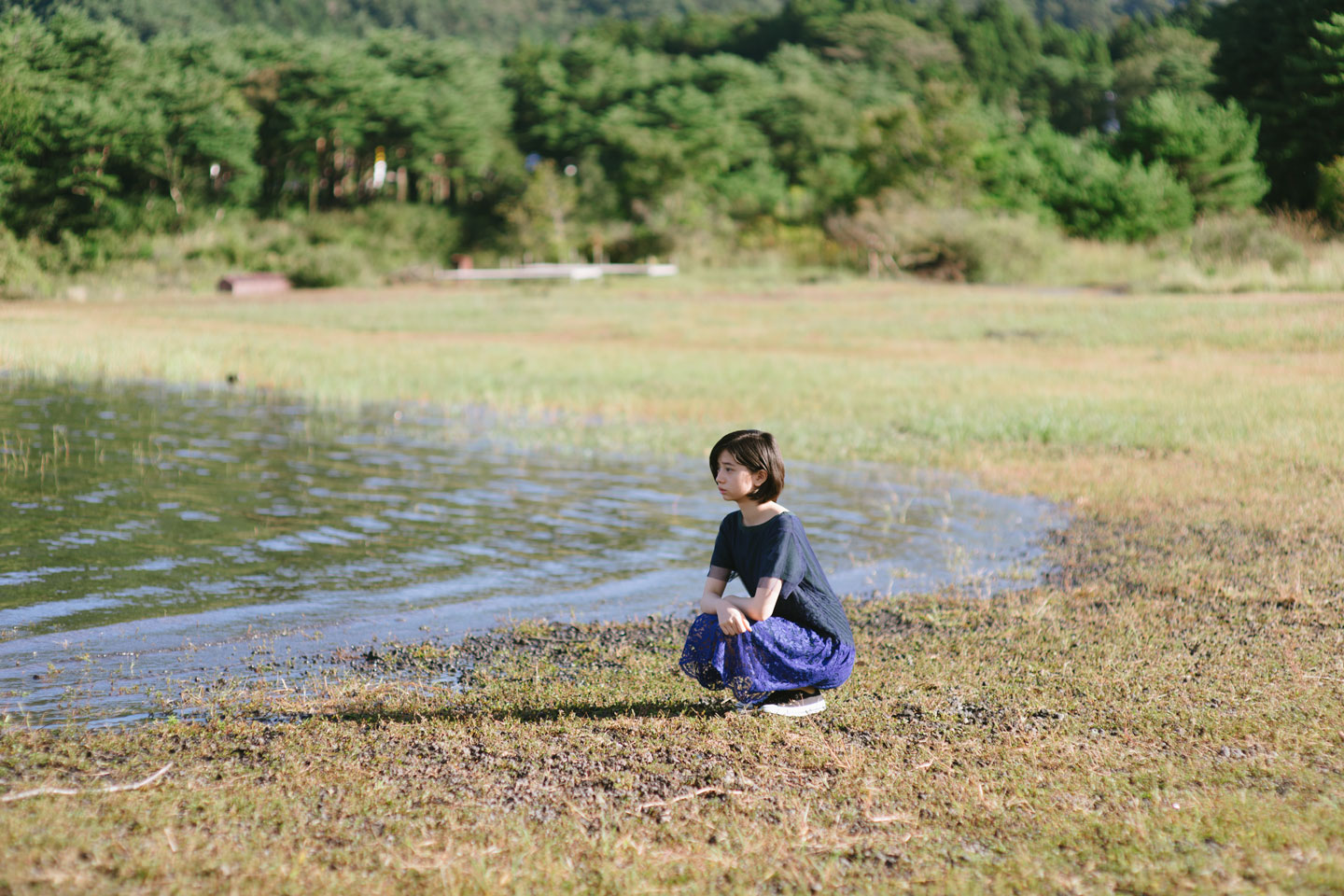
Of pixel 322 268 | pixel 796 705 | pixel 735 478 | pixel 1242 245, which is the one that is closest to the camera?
pixel 735 478

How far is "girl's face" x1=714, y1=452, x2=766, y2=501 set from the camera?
19.2 ft

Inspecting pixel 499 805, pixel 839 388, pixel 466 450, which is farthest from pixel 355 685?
pixel 839 388

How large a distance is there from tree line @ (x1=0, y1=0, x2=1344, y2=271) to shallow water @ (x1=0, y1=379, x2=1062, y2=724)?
18822mm

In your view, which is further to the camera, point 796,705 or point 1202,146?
point 1202,146

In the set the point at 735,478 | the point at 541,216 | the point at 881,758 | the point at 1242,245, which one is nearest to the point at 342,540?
the point at 735,478

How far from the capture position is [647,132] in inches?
3093

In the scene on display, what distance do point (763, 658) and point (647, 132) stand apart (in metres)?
75.7

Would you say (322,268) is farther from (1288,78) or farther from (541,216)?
(1288,78)

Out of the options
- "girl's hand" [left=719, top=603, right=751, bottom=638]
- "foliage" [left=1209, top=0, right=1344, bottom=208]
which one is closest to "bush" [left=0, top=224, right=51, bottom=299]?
"girl's hand" [left=719, top=603, right=751, bottom=638]

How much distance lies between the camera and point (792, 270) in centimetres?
5334

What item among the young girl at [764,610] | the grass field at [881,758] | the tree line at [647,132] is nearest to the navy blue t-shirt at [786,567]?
the young girl at [764,610]

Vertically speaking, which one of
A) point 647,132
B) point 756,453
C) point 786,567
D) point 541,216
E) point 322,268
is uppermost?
point 647,132

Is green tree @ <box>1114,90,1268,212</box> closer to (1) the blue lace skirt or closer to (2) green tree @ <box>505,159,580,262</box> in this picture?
(2) green tree @ <box>505,159,580,262</box>

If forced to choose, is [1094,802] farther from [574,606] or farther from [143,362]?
[143,362]
